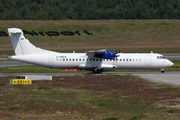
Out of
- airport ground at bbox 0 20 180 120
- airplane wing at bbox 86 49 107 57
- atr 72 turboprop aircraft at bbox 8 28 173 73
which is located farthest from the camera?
atr 72 turboprop aircraft at bbox 8 28 173 73

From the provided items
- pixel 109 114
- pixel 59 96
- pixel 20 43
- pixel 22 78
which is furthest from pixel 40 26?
pixel 109 114

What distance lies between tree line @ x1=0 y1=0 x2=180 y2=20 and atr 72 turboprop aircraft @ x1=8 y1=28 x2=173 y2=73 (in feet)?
326

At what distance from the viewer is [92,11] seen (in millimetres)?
147500

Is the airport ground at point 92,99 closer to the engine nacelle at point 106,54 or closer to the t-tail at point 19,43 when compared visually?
the engine nacelle at point 106,54

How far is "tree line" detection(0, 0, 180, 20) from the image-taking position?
142 m

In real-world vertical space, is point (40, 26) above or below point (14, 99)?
above

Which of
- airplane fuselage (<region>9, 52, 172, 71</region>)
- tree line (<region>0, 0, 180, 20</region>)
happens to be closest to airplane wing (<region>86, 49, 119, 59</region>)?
airplane fuselage (<region>9, 52, 172, 71</region>)

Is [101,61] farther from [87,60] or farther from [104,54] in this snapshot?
[87,60]

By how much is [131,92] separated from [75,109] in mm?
8135

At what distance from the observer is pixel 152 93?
1014 inches

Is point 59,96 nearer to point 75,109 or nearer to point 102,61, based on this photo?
point 75,109

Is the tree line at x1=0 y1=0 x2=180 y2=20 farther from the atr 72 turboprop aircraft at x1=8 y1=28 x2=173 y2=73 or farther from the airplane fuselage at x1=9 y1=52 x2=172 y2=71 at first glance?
the airplane fuselage at x1=9 y1=52 x2=172 y2=71

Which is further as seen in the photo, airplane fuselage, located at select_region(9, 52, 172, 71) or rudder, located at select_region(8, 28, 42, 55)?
airplane fuselage, located at select_region(9, 52, 172, 71)

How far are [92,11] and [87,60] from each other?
354 feet
